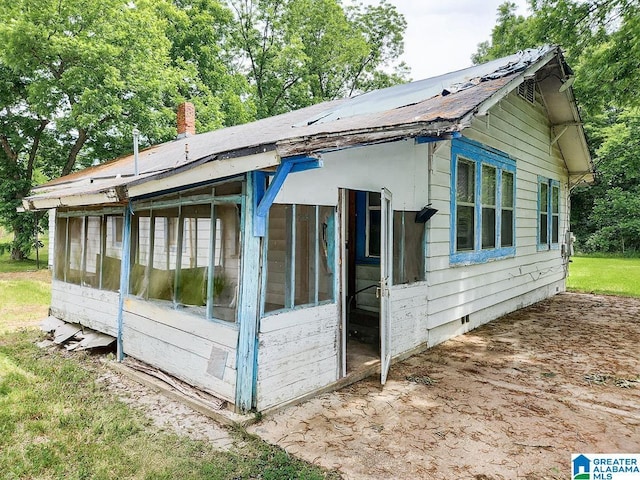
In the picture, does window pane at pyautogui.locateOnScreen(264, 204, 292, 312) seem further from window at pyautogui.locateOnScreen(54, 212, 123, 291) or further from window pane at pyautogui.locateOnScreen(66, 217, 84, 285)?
window pane at pyautogui.locateOnScreen(66, 217, 84, 285)

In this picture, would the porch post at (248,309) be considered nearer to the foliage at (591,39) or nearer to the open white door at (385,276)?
the open white door at (385,276)

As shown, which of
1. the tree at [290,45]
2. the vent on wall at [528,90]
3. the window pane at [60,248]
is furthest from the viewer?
the tree at [290,45]

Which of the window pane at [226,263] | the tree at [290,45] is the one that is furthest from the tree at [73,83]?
the window pane at [226,263]

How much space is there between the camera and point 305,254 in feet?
13.2

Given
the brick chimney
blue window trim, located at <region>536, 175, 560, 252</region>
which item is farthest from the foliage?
the brick chimney

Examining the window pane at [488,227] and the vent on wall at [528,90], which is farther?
the vent on wall at [528,90]

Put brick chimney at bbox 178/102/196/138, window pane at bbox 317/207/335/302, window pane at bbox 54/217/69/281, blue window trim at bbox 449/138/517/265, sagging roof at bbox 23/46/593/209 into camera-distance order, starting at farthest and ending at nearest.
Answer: brick chimney at bbox 178/102/196/138, window pane at bbox 54/217/69/281, blue window trim at bbox 449/138/517/265, window pane at bbox 317/207/335/302, sagging roof at bbox 23/46/593/209

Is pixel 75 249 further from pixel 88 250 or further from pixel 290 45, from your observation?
pixel 290 45

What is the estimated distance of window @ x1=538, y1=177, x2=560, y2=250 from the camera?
9.38 meters

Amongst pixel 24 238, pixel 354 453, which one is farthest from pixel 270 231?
pixel 24 238

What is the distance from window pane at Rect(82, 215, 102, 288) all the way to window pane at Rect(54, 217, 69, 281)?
2.70 ft

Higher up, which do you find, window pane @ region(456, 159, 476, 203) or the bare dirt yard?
window pane @ region(456, 159, 476, 203)

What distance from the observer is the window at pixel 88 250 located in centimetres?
563

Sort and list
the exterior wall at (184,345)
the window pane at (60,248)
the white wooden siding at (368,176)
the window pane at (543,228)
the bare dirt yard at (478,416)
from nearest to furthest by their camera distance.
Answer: the bare dirt yard at (478,416), the exterior wall at (184,345), the white wooden siding at (368,176), the window pane at (60,248), the window pane at (543,228)
